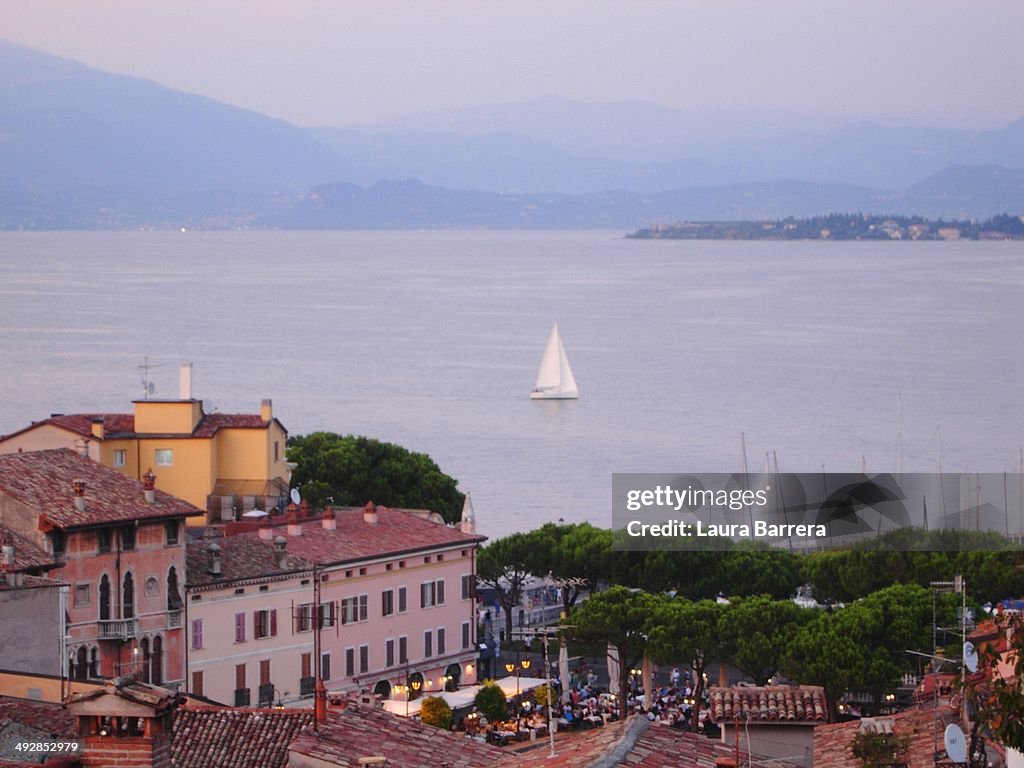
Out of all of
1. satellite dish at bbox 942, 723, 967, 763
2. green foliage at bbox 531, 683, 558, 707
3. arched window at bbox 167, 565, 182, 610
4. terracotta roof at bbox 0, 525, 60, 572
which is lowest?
green foliage at bbox 531, 683, 558, 707

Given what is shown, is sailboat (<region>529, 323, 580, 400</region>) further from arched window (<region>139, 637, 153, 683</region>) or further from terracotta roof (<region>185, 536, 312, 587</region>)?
arched window (<region>139, 637, 153, 683</region>)

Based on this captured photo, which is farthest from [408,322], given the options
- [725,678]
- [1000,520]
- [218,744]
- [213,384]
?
[218,744]

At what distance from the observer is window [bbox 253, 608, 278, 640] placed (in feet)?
128

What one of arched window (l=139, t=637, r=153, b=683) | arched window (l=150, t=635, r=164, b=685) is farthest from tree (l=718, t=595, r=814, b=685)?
arched window (l=139, t=637, r=153, b=683)

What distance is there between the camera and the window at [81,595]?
34.9 m

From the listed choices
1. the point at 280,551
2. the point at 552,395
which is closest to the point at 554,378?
the point at 552,395

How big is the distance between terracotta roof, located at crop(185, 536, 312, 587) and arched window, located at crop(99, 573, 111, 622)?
7.08 feet

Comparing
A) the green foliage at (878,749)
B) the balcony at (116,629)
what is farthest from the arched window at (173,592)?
the green foliage at (878,749)

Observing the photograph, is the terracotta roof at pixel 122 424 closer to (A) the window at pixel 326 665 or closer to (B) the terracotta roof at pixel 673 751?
(A) the window at pixel 326 665

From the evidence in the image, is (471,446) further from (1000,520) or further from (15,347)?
(15,347)

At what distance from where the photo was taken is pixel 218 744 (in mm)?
16469

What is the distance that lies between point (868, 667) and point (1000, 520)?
103 ft

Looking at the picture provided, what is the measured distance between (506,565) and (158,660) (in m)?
14.3

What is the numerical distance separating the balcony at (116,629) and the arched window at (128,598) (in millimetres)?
376
